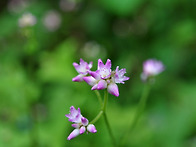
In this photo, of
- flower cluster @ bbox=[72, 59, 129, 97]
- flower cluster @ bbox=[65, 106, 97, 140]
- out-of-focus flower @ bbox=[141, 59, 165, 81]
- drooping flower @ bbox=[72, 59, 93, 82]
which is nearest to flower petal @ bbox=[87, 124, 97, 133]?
flower cluster @ bbox=[65, 106, 97, 140]

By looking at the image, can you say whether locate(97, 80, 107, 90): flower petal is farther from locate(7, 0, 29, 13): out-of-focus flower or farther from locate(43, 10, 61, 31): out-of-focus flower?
locate(7, 0, 29, 13): out-of-focus flower

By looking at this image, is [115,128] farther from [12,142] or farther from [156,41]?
[156,41]

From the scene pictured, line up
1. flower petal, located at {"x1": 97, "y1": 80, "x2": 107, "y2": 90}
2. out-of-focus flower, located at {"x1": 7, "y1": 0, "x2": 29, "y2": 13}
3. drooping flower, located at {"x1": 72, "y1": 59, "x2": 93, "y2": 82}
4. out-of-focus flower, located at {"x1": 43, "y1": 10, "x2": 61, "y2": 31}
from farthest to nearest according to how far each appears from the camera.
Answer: out-of-focus flower, located at {"x1": 7, "y1": 0, "x2": 29, "y2": 13} < out-of-focus flower, located at {"x1": 43, "y1": 10, "x2": 61, "y2": 31} < drooping flower, located at {"x1": 72, "y1": 59, "x2": 93, "y2": 82} < flower petal, located at {"x1": 97, "y1": 80, "x2": 107, "y2": 90}

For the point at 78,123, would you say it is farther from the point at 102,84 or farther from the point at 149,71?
the point at 149,71

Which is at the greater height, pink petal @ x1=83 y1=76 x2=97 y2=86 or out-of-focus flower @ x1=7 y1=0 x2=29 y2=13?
out-of-focus flower @ x1=7 y1=0 x2=29 y2=13

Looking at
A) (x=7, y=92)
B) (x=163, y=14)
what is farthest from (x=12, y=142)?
(x=163, y=14)

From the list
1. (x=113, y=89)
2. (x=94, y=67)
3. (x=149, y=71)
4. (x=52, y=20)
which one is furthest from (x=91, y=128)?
(x=52, y=20)
